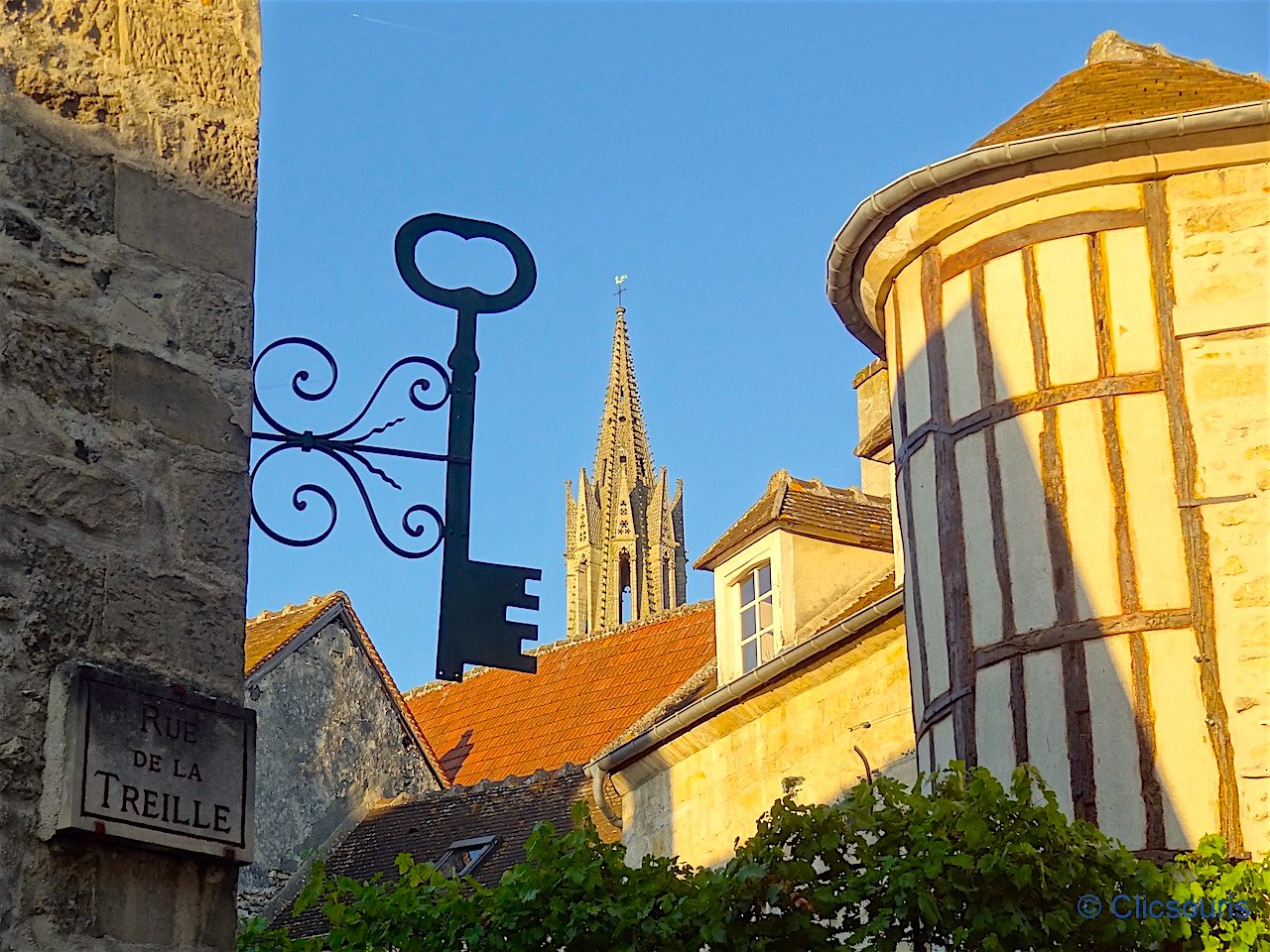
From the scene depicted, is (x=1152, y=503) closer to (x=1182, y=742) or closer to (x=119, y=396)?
(x=1182, y=742)

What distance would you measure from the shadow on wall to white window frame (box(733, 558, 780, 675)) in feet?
9.83

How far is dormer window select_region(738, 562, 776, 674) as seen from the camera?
1241 centimetres

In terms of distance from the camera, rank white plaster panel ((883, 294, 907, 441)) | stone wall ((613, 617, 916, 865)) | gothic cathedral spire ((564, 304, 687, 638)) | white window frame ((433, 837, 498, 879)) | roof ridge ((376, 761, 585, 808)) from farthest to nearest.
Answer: gothic cathedral spire ((564, 304, 687, 638)) < roof ridge ((376, 761, 585, 808)) < white window frame ((433, 837, 498, 879)) < stone wall ((613, 617, 916, 865)) < white plaster panel ((883, 294, 907, 441))

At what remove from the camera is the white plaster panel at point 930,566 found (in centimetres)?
892

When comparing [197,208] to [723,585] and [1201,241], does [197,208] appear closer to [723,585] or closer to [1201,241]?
[1201,241]

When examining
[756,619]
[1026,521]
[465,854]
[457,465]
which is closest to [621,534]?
[465,854]

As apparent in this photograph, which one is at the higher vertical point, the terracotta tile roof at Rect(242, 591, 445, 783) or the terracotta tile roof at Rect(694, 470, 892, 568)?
the terracotta tile roof at Rect(242, 591, 445, 783)

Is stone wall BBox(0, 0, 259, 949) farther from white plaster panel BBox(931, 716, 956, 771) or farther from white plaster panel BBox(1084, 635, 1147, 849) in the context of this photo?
white plaster panel BBox(931, 716, 956, 771)

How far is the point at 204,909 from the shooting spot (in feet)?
11.3

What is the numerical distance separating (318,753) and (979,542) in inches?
441

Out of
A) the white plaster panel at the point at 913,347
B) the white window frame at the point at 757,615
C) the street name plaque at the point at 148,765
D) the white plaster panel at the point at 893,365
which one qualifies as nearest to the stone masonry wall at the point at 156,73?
the street name plaque at the point at 148,765

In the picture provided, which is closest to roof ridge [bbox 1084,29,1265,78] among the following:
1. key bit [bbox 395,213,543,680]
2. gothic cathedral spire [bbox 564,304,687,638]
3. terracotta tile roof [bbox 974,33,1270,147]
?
terracotta tile roof [bbox 974,33,1270,147]

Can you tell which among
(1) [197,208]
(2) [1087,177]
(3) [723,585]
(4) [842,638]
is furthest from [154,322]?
(3) [723,585]

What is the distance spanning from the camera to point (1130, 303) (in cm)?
872
